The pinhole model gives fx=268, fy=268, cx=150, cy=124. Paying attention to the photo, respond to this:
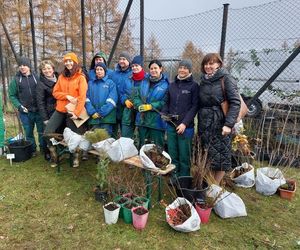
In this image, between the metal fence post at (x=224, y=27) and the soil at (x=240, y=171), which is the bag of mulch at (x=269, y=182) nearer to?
the soil at (x=240, y=171)

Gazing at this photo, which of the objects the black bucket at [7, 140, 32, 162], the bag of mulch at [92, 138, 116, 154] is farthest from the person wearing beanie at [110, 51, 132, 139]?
the black bucket at [7, 140, 32, 162]

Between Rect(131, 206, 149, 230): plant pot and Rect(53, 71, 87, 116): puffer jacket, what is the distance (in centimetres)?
185

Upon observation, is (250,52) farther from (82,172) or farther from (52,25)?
(52,25)

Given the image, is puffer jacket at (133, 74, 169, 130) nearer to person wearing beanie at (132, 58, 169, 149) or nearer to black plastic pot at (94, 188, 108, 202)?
person wearing beanie at (132, 58, 169, 149)

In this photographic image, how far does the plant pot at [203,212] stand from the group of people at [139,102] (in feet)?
1.68

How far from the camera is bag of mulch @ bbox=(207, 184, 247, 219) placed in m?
3.13

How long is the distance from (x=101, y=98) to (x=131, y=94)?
478 mm

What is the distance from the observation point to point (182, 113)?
348cm

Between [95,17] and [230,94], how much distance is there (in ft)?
46.7

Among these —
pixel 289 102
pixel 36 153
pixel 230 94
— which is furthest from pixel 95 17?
pixel 230 94

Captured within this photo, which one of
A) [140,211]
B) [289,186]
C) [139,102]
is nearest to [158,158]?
[140,211]

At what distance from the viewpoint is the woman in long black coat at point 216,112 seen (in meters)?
3.00

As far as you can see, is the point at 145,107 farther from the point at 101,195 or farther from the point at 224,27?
the point at 224,27

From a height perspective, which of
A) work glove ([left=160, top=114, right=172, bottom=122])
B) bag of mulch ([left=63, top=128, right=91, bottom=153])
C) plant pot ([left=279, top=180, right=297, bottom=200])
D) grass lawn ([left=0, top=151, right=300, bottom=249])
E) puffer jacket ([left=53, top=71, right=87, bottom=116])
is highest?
puffer jacket ([left=53, top=71, right=87, bottom=116])
